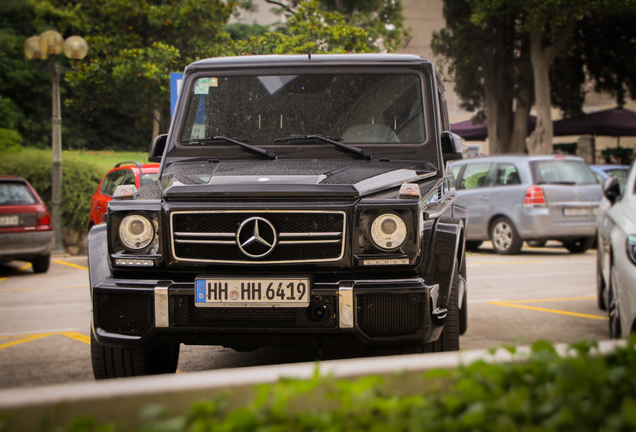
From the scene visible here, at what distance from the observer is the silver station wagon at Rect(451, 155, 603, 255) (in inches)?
551

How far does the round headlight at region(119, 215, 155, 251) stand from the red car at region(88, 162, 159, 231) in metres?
8.71

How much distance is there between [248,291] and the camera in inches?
158

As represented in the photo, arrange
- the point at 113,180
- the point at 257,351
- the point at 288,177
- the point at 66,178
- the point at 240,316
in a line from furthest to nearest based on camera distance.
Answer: the point at 66,178 < the point at 113,180 < the point at 257,351 < the point at 288,177 < the point at 240,316

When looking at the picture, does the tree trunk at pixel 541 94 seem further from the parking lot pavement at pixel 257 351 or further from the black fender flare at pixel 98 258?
the black fender flare at pixel 98 258

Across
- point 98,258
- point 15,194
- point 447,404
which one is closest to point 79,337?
point 98,258

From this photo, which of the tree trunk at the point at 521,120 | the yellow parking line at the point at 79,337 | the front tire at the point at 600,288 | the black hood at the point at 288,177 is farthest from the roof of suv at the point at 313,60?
the tree trunk at the point at 521,120

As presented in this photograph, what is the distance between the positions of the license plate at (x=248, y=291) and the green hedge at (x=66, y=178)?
13.3 meters

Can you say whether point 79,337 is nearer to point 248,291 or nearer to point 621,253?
point 248,291

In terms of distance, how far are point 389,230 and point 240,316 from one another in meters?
0.86

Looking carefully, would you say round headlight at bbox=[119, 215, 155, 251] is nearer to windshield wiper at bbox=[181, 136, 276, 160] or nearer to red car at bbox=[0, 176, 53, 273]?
windshield wiper at bbox=[181, 136, 276, 160]

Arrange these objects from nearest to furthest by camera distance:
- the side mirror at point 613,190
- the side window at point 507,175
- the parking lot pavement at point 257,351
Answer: the parking lot pavement at point 257,351
the side mirror at point 613,190
the side window at point 507,175

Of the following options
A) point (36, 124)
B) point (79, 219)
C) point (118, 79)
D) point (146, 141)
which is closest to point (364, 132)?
point (79, 219)

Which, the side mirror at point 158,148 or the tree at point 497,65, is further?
the tree at point 497,65

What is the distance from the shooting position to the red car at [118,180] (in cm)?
1296
